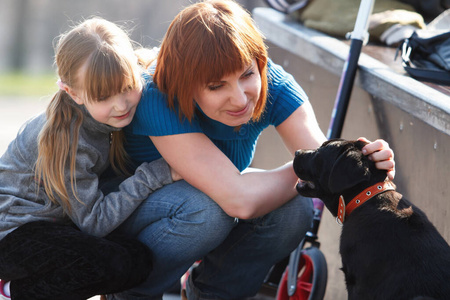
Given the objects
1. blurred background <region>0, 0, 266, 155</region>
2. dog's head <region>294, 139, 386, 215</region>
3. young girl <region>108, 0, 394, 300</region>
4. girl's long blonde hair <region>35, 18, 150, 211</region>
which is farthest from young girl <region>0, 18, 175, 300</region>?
blurred background <region>0, 0, 266, 155</region>

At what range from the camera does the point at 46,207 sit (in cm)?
221

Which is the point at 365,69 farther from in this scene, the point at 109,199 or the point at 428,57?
the point at 109,199

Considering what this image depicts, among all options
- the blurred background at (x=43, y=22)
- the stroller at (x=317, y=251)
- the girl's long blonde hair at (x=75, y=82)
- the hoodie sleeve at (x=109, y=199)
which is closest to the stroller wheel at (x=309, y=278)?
the stroller at (x=317, y=251)

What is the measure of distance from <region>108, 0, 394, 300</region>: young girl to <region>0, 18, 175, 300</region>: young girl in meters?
0.11

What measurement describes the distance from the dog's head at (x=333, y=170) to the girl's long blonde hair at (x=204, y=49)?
14.0 inches

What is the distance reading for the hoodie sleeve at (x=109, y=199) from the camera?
2215mm

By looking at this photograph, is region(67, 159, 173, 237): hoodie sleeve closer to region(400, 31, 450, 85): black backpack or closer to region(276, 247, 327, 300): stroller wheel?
region(276, 247, 327, 300): stroller wheel

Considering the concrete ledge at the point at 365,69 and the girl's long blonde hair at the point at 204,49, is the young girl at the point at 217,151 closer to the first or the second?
the girl's long blonde hair at the point at 204,49

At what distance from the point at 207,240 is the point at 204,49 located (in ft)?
2.33

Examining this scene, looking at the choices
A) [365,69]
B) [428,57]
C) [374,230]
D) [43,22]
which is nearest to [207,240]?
[374,230]

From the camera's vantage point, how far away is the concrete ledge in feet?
7.62

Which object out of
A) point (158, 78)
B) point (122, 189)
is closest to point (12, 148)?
point (122, 189)

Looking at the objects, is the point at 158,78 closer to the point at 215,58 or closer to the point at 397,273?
the point at 215,58

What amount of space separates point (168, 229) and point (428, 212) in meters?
1.00
